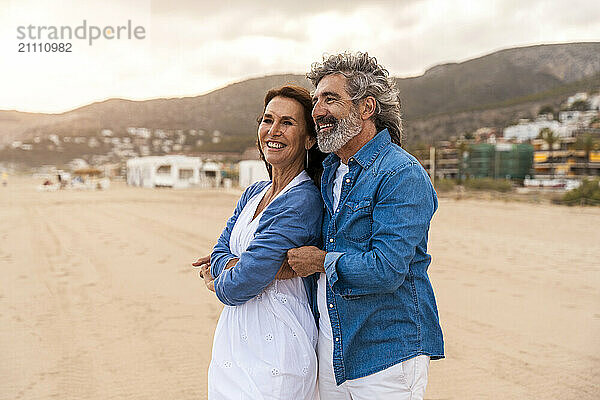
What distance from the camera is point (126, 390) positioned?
14.7 ft

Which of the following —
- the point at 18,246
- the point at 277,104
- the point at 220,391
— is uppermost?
the point at 277,104

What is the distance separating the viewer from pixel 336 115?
6.50ft

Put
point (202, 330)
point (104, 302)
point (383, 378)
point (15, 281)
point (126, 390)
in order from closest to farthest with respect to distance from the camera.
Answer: point (383, 378) → point (126, 390) → point (202, 330) → point (104, 302) → point (15, 281)

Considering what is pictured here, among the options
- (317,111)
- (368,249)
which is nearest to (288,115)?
(317,111)

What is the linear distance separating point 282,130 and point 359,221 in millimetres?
487

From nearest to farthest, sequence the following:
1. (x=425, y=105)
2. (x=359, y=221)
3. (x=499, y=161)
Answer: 1. (x=359, y=221)
2. (x=499, y=161)
3. (x=425, y=105)

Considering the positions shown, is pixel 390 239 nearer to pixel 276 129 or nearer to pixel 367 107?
pixel 367 107

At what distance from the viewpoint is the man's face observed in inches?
78.2

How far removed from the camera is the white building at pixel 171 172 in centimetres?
3769

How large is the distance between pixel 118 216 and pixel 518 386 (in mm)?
15698

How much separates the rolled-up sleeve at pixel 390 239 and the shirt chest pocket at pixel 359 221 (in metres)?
0.04

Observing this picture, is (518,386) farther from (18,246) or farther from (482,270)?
(18,246)

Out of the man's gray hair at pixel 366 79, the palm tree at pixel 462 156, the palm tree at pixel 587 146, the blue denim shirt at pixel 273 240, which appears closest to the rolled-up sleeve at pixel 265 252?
the blue denim shirt at pixel 273 240

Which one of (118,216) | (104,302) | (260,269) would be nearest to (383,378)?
(260,269)
